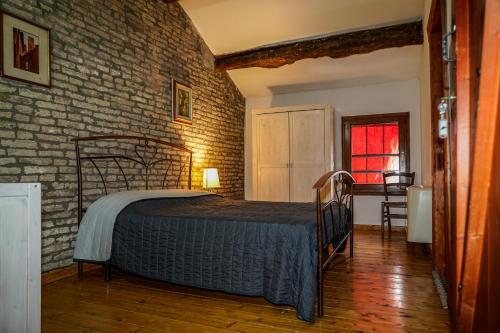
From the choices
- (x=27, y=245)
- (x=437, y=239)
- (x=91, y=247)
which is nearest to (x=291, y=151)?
(x=437, y=239)

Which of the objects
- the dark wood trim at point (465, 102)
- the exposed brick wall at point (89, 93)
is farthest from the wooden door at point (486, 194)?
the exposed brick wall at point (89, 93)

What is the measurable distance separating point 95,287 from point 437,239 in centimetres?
271

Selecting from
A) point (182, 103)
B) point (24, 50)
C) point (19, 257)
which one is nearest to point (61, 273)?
point (24, 50)

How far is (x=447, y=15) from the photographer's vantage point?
2.25m

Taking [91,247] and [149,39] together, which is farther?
[149,39]

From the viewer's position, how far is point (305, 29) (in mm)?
4887

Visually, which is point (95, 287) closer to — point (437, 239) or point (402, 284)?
point (402, 284)

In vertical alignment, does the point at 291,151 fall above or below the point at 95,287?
above

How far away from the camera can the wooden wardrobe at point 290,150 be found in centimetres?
560

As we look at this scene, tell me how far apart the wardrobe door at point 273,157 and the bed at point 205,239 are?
229 centimetres

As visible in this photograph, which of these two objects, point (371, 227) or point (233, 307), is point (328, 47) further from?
point (233, 307)

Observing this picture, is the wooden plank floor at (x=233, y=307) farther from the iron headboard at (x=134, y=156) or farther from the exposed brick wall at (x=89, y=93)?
the iron headboard at (x=134, y=156)

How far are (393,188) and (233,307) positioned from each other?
398 cm

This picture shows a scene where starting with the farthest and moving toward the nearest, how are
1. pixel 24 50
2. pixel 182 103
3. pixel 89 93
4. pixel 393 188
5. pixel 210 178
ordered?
pixel 393 188
pixel 210 178
pixel 182 103
pixel 89 93
pixel 24 50
